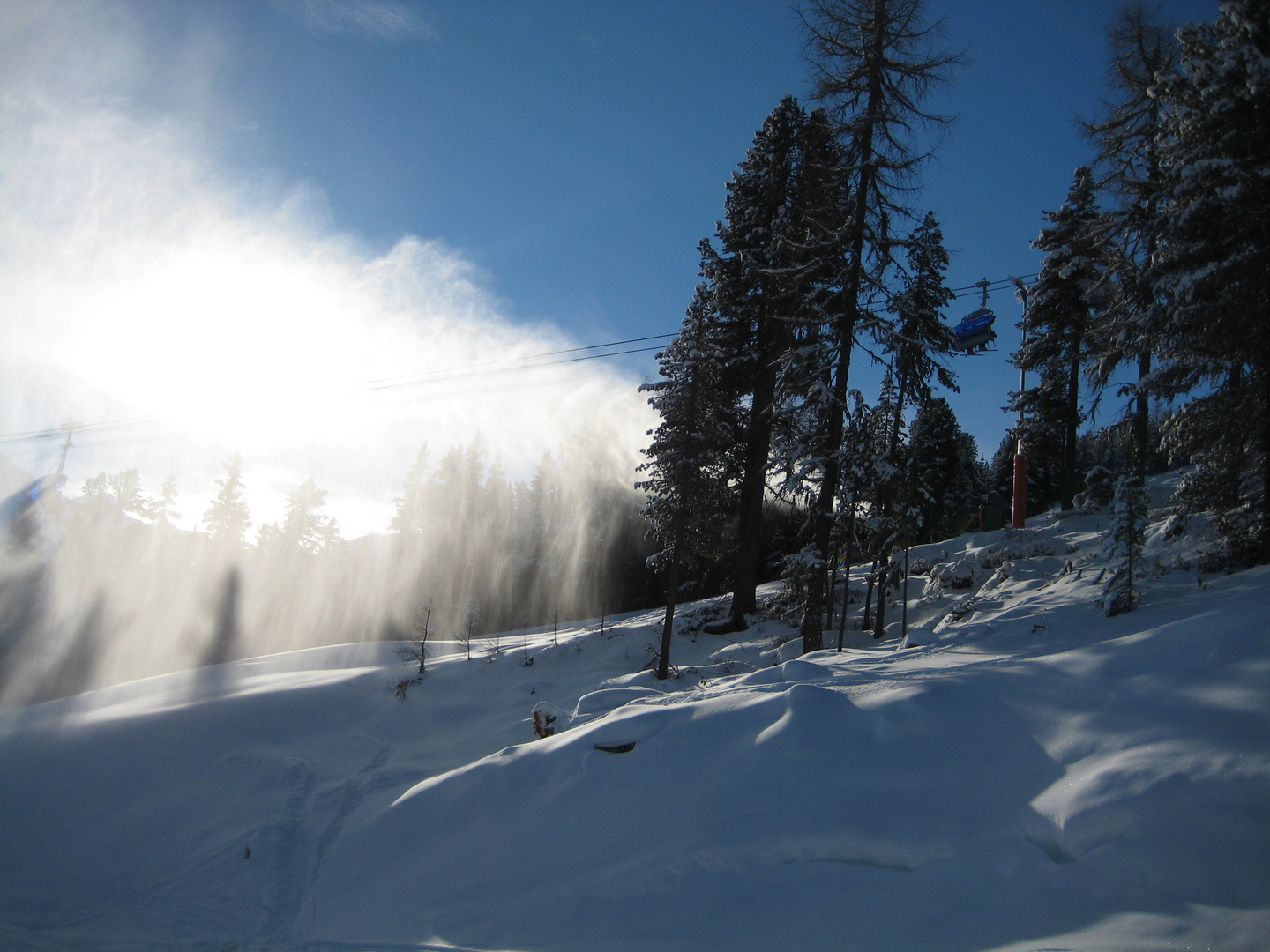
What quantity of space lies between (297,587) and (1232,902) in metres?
58.2

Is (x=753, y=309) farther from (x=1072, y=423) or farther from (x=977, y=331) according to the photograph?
(x=1072, y=423)

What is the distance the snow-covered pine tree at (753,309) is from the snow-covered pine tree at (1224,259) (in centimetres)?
945

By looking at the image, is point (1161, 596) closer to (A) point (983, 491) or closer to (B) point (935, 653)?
(B) point (935, 653)

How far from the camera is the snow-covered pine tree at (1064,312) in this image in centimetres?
2442

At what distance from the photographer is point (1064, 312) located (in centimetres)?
2500

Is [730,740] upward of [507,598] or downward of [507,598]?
upward

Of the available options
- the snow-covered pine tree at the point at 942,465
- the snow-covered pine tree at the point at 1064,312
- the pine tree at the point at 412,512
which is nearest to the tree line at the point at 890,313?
the snow-covered pine tree at the point at 1064,312

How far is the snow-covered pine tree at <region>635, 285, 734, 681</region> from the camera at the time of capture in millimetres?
16922

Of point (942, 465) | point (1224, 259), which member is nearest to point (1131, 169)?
point (1224, 259)

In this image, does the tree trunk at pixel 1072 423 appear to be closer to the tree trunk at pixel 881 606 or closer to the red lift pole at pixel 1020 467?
the red lift pole at pixel 1020 467

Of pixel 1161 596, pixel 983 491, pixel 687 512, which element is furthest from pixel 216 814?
pixel 983 491

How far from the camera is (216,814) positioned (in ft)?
34.4

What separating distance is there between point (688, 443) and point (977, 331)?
48.9 feet

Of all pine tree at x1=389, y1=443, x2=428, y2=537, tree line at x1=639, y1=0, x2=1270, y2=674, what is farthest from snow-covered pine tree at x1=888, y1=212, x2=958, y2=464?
pine tree at x1=389, y1=443, x2=428, y2=537
